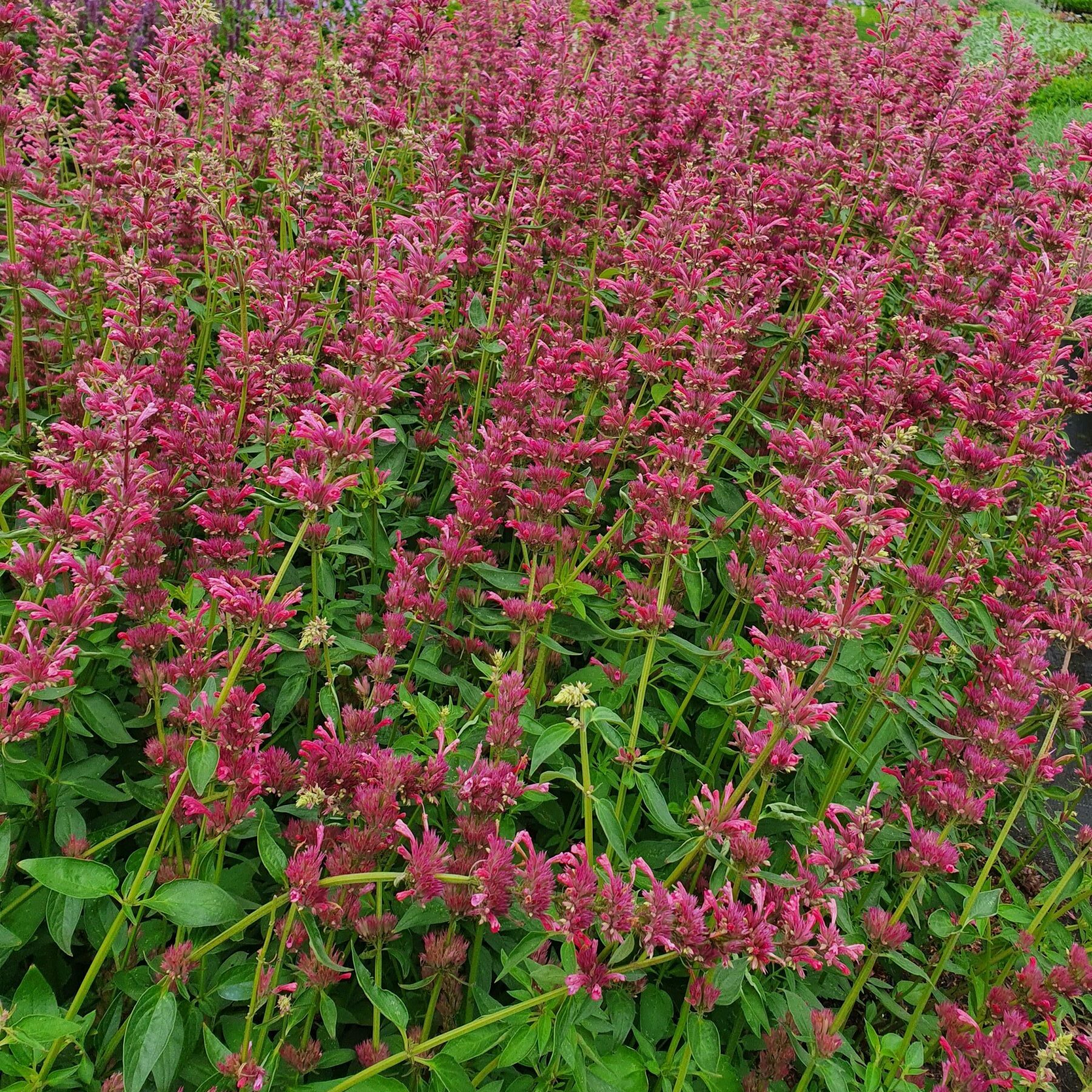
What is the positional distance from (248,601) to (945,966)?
2499 mm

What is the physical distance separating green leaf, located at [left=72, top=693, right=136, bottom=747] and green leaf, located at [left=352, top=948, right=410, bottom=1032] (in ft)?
3.48

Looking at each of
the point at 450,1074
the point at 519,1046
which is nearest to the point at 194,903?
the point at 450,1074

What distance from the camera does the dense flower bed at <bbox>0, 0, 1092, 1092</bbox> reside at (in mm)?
2168

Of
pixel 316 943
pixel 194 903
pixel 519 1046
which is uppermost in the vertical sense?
pixel 316 943

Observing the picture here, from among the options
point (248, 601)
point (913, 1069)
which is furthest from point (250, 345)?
point (913, 1069)

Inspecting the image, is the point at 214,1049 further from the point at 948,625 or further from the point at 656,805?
the point at 948,625

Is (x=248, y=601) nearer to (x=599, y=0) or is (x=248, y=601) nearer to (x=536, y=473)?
(x=536, y=473)

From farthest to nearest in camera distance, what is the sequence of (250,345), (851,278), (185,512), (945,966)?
(851,278), (185,512), (250,345), (945,966)

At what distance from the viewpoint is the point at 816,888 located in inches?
92.7

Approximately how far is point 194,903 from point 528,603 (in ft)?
4.20

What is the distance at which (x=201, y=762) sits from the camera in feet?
6.68

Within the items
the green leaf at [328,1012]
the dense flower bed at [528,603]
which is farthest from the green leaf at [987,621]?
the green leaf at [328,1012]

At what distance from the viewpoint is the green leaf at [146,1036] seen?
6.20 ft

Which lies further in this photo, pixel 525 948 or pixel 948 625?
pixel 948 625
